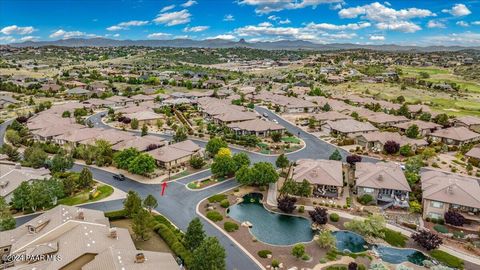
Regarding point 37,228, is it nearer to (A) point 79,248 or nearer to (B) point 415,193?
(A) point 79,248

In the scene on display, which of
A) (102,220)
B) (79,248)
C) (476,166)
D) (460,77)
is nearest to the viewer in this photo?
(79,248)

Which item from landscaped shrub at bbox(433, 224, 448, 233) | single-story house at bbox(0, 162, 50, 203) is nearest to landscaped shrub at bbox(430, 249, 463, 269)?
landscaped shrub at bbox(433, 224, 448, 233)

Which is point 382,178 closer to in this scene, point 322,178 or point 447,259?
point 322,178

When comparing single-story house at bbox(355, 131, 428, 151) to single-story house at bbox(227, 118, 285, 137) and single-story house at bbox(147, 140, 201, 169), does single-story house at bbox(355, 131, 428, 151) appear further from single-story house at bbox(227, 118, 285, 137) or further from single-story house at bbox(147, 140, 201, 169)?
single-story house at bbox(147, 140, 201, 169)

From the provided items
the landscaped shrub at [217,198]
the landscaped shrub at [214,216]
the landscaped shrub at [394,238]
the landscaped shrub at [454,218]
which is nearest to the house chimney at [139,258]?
the landscaped shrub at [214,216]

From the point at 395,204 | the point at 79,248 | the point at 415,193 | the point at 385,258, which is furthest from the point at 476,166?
the point at 79,248

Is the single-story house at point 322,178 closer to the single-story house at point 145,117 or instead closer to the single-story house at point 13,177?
the single-story house at point 13,177
